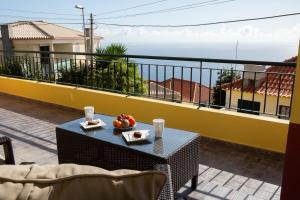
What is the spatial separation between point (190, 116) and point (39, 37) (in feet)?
70.1

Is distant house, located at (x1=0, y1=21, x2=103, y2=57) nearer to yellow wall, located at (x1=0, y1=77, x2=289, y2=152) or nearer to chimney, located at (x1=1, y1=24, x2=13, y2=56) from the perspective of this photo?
chimney, located at (x1=1, y1=24, x2=13, y2=56)

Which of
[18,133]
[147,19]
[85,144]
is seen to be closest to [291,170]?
[85,144]

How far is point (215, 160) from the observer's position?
10.2 feet

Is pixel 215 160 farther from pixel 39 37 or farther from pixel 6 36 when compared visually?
pixel 39 37

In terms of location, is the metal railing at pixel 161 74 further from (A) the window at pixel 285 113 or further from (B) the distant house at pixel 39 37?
(B) the distant house at pixel 39 37

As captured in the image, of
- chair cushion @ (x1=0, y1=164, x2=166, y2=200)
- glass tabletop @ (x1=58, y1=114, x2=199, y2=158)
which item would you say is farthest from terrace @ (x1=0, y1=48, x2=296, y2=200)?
chair cushion @ (x1=0, y1=164, x2=166, y2=200)

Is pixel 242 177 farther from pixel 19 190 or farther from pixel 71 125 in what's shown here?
pixel 19 190

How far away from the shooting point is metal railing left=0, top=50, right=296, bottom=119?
3.55 metres

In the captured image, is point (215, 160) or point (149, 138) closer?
point (149, 138)

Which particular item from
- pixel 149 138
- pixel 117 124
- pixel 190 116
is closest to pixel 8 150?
pixel 117 124

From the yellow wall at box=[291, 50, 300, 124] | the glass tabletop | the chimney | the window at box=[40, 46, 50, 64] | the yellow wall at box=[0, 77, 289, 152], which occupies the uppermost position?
the chimney

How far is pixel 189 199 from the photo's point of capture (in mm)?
2361

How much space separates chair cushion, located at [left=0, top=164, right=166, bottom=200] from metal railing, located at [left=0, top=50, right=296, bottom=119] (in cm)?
253

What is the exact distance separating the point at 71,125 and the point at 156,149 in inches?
37.0
